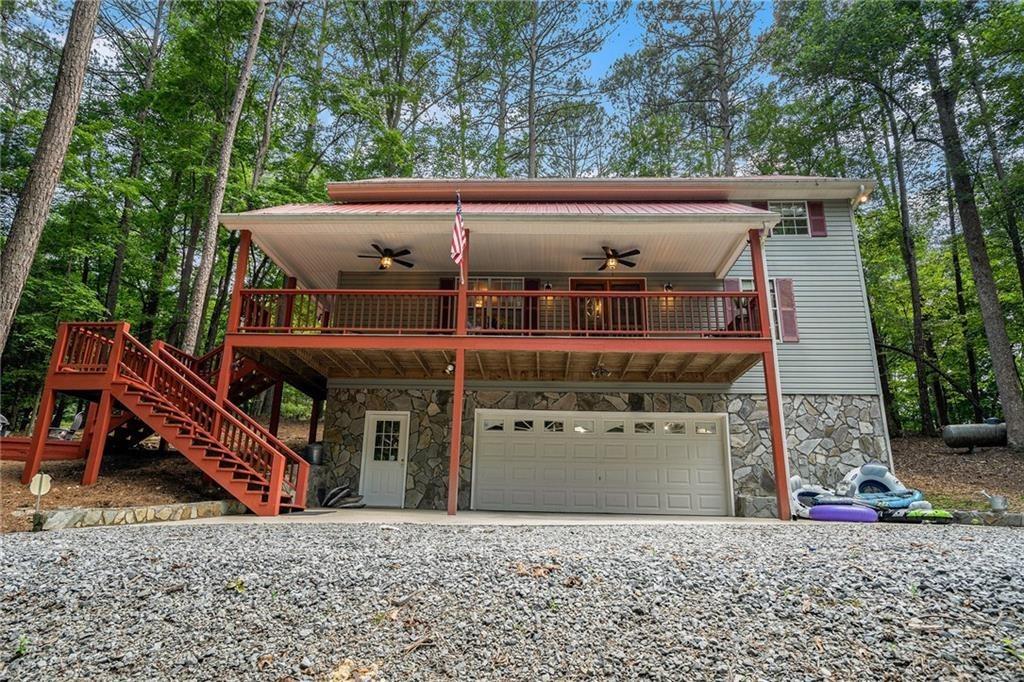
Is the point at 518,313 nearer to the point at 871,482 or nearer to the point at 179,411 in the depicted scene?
the point at 179,411

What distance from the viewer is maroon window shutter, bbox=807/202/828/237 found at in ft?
37.7

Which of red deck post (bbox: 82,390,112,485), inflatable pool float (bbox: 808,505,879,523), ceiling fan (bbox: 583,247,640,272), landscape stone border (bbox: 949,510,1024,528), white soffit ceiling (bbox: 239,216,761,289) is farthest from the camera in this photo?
ceiling fan (bbox: 583,247,640,272)

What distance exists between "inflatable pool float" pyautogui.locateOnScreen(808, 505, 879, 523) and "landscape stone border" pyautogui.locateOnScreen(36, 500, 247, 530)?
8847mm

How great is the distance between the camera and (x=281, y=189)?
1566cm

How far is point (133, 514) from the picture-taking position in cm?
659

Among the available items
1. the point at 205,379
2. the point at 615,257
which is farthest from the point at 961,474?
the point at 205,379

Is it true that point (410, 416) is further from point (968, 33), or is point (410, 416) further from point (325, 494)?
point (968, 33)

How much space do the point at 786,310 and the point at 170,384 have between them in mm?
11937

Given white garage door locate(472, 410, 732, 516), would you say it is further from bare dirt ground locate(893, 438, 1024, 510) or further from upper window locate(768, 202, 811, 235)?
upper window locate(768, 202, 811, 235)

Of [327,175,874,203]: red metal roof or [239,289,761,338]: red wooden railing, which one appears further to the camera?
[327,175,874,203]: red metal roof

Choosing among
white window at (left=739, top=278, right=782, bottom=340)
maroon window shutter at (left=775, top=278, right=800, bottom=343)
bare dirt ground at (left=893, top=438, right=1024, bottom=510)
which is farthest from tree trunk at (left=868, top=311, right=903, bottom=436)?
white window at (left=739, top=278, right=782, bottom=340)

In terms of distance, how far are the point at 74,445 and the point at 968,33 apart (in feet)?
71.6

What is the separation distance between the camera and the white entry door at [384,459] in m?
10.3

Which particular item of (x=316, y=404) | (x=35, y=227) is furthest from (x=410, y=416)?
(x=35, y=227)
